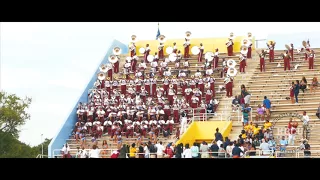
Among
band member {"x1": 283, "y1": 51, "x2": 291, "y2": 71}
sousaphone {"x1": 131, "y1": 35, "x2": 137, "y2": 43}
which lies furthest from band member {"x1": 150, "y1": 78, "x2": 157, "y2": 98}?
band member {"x1": 283, "y1": 51, "x2": 291, "y2": 71}

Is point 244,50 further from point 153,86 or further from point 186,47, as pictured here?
point 153,86

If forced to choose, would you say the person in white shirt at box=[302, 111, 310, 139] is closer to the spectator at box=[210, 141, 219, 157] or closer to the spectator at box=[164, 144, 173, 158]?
the spectator at box=[210, 141, 219, 157]

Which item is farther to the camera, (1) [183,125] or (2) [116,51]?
(2) [116,51]

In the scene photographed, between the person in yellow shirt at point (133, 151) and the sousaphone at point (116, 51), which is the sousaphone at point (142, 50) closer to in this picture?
the sousaphone at point (116, 51)

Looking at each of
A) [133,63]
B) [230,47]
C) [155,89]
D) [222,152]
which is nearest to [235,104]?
[155,89]

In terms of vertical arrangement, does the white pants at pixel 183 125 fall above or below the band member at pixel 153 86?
below

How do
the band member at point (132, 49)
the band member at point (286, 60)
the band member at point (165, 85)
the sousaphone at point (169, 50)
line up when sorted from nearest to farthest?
the band member at point (165, 85)
the band member at point (286, 60)
the sousaphone at point (169, 50)
the band member at point (132, 49)

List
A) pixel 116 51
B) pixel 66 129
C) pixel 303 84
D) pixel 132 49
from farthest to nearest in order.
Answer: pixel 116 51 < pixel 132 49 < pixel 66 129 < pixel 303 84

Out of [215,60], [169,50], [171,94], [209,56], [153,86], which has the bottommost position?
[171,94]

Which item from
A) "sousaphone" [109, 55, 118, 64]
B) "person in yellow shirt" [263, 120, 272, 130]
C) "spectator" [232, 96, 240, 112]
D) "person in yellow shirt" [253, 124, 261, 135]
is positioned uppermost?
"sousaphone" [109, 55, 118, 64]

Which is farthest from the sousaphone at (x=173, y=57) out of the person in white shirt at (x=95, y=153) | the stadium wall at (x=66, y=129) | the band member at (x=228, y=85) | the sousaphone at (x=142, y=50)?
the person in white shirt at (x=95, y=153)
